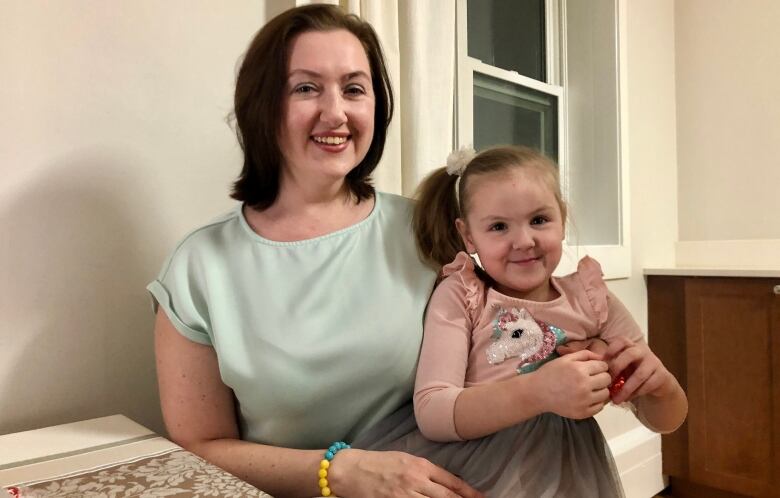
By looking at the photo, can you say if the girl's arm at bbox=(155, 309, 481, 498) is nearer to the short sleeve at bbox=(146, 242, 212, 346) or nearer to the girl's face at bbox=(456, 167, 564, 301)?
the short sleeve at bbox=(146, 242, 212, 346)

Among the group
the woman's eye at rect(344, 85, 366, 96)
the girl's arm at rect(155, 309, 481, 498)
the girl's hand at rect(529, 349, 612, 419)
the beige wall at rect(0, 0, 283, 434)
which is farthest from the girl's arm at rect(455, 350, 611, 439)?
the beige wall at rect(0, 0, 283, 434)

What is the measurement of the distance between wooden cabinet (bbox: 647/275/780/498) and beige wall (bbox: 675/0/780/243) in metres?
0.56

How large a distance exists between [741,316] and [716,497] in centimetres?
76

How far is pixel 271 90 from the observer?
3.55ft

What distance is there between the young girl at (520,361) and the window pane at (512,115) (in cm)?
137

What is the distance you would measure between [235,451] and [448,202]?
603mm

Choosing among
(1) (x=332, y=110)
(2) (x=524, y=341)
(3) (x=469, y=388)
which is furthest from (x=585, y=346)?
(1) (x=332, y=110)

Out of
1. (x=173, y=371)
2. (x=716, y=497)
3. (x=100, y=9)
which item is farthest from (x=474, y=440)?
(x=716, y=497)

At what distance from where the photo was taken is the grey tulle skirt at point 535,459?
87cm

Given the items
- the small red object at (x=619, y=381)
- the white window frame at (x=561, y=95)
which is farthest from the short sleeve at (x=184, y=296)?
the white window frame at (x=561, y=95)

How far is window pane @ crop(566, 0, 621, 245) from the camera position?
2.65m

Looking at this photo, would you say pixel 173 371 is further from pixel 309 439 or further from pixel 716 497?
pixel 716 497

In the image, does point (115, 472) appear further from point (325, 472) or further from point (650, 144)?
point (650, 144)

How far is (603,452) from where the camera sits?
955mm
